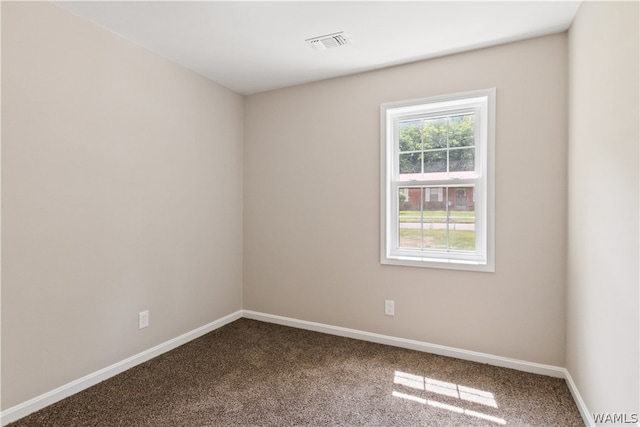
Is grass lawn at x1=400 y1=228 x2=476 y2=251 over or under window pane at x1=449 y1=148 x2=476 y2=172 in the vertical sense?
under

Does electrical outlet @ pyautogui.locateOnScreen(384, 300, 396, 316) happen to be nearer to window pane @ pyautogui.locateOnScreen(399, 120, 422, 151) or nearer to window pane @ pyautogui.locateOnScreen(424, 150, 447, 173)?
window pane @ pyautogui.locateOnScreen(424, 150, 447, 173)

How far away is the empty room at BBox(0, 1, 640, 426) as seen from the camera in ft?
6.15

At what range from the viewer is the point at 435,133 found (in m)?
2.88

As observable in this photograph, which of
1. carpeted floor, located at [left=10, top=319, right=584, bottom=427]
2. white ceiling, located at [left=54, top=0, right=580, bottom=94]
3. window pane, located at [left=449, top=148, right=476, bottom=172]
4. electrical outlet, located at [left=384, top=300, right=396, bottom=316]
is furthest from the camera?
electrical outlet, located at [left=384, top=300, right=396, bottom=316]

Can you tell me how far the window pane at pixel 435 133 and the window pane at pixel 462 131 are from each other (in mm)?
56

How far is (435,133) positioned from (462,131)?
8.5 inches

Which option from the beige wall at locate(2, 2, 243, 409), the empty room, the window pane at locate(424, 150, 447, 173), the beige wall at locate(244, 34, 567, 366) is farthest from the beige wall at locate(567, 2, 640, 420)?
the beige wall at locate(2, 2, 243, 409)

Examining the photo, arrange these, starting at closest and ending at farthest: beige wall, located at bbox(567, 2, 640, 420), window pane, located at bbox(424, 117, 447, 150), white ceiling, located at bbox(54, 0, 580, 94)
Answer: beige wall, located at bbox(567, 2, 640, 420)
white ceiling, located at bbox(54, 0, 580, 94)
window pane, located at bbox(424, 117, 447, 150)

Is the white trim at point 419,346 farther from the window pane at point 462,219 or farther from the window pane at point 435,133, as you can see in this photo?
the window pane at point 435,133

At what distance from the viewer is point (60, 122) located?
2094mm

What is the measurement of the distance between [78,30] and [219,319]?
265cm

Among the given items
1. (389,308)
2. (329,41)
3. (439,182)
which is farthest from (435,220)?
(329,41)

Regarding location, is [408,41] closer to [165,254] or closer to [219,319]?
[165,254]

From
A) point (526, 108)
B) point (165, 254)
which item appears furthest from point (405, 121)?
point (165, 254)
